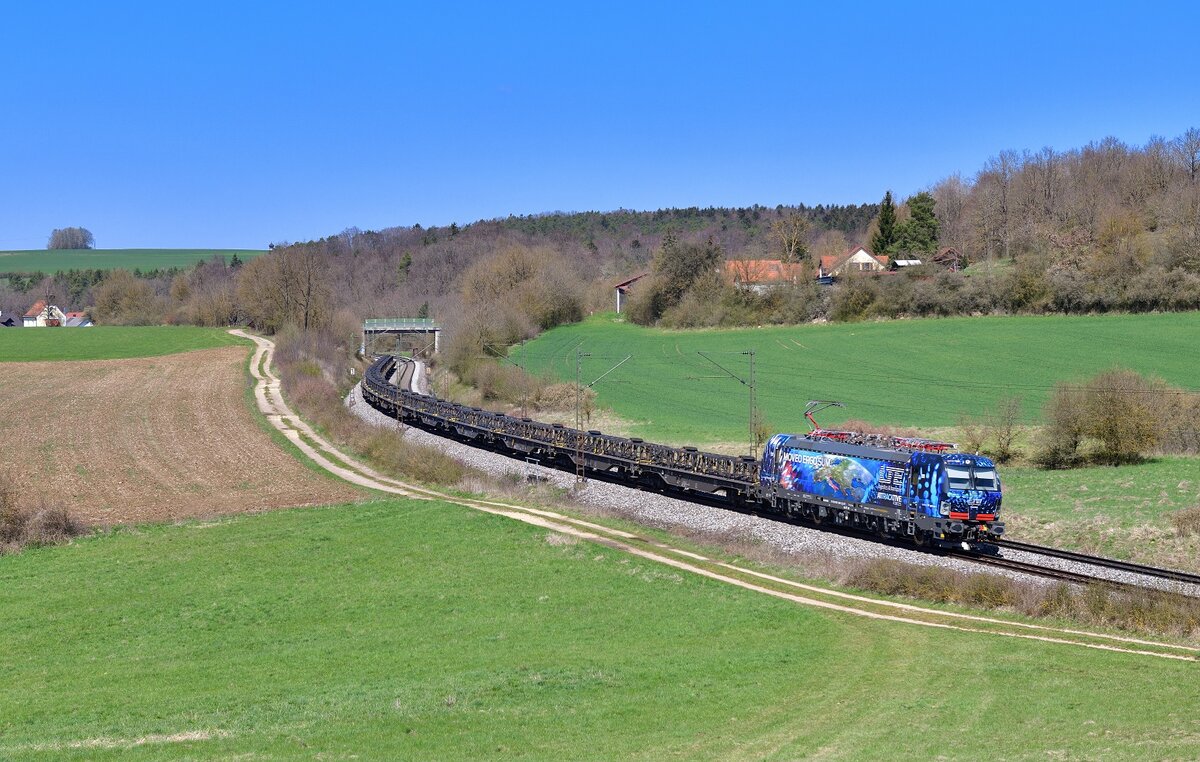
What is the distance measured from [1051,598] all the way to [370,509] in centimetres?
2774

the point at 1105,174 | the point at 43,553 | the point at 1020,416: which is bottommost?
the point at 43,553

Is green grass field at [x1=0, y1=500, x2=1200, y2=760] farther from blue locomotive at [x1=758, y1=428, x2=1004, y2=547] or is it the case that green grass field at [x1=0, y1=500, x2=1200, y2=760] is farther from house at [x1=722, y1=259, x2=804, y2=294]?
house at [x1=722, y1=259, x2=804, y2=294]

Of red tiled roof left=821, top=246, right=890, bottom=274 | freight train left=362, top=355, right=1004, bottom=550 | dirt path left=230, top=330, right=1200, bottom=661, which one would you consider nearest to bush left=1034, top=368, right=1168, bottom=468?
freight train left=362, top=355, right=1004, bottom=550

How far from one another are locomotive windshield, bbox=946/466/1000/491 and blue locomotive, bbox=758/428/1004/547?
0.10 feet

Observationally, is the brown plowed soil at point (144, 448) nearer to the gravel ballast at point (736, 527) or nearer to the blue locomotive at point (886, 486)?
the gravel ballast at point (736, 527)

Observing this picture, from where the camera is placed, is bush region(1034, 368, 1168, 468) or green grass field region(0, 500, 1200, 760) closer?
green grass field region(0, 500, 1200, 760)

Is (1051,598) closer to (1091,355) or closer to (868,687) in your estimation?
(868,687)

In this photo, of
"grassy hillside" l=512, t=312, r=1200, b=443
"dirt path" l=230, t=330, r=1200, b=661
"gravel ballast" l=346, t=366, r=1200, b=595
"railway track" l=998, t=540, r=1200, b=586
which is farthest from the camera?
"grassy hillside" l=512, t=312, r=1200, b=443

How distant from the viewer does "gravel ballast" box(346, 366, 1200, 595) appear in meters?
32.1

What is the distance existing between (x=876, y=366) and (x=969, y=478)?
52.1m

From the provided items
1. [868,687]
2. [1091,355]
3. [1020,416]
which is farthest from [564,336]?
[868,687]

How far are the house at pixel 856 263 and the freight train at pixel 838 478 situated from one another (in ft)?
259

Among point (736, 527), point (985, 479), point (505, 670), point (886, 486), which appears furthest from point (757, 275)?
point (505, 670)

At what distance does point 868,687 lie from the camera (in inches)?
806
